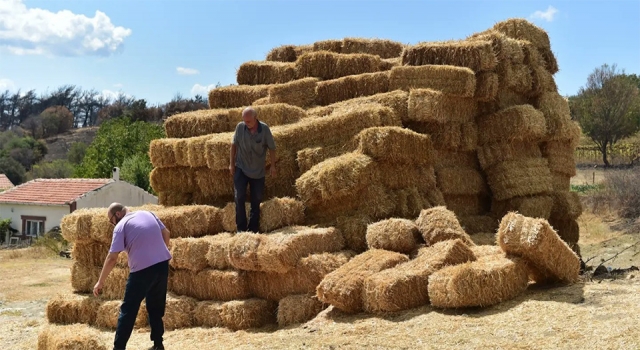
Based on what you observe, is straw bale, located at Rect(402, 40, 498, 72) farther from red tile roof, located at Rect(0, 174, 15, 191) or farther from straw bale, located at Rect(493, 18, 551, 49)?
red tile roof, located at Rect(0, 174, 15, 191)

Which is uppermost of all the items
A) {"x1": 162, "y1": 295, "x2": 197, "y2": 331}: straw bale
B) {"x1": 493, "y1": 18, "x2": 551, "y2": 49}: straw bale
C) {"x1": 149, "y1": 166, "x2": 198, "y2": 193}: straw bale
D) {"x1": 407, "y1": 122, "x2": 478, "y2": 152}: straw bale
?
{"x1": 493, "y1": 18, "x2": 551, "y2": 49}: straw bale

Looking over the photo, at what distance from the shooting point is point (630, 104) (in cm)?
5234

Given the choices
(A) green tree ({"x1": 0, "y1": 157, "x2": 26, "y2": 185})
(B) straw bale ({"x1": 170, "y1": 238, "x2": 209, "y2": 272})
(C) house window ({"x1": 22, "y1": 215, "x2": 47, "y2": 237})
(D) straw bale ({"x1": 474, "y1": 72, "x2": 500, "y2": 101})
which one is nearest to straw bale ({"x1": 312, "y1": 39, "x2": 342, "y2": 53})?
(D) straw bale ({"x1": 474, "y1": 72, "x2": 500, "y2": 101})

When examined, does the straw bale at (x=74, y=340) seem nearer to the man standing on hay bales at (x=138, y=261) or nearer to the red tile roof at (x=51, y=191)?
the man standing on hay bales at (x=138, y=261)

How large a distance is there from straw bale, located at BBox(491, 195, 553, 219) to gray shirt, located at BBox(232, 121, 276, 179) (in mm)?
5522

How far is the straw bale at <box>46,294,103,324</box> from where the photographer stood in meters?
12.3

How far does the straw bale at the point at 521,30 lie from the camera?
50.5 ft

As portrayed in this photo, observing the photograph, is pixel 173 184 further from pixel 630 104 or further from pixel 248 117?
pixel 630 104

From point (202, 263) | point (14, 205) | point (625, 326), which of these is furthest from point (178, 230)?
point (14, 205)

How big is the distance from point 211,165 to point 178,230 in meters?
1.54

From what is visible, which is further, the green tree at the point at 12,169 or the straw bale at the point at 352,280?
the green tree at the point at 12,169

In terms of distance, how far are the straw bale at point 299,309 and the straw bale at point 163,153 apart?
16.4 feet

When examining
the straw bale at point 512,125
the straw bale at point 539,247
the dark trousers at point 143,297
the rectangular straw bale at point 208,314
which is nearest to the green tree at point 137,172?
the straw bale at point 512,125

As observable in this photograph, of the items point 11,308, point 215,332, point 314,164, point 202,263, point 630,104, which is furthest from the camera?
point 630,104
